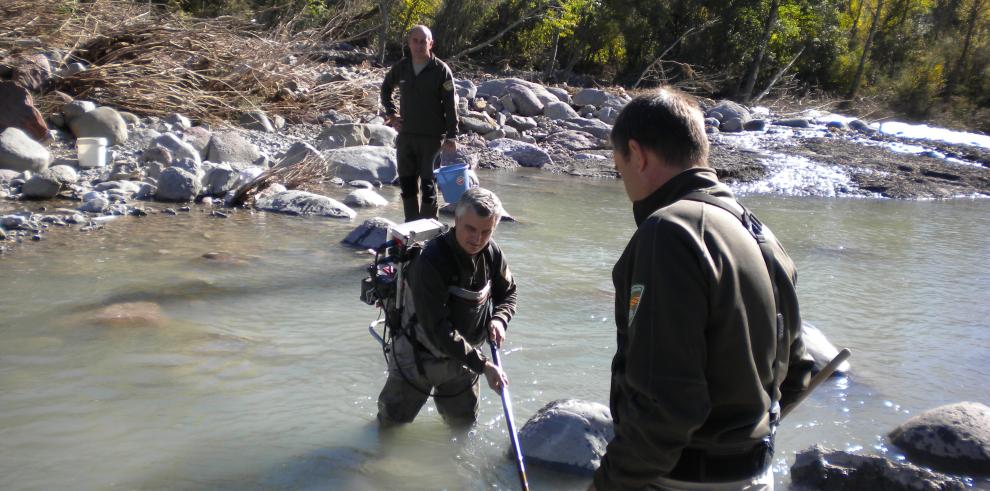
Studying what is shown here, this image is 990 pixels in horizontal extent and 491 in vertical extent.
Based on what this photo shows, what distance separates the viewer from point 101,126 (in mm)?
10547

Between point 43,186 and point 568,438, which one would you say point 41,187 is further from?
point 568,438

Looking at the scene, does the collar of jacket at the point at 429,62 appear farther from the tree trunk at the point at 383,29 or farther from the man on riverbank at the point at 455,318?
the tree trunk at the point at 383,29

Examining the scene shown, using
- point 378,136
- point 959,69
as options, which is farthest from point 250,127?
point 959,69

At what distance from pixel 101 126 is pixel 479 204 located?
28.1 feet

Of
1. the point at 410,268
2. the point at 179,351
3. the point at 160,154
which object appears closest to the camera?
the point at 410,268

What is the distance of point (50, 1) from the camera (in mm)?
11461

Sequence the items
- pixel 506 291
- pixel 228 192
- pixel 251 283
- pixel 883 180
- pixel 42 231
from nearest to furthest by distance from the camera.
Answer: pixel 506 291 → pixel 251 283 → pixel 42 231 → pixel 228 192 → pixel 883 180

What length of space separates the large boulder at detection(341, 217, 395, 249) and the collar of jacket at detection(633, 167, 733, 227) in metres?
5.98

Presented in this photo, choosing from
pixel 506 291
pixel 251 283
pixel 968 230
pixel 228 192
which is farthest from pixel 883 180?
pixel 506 291

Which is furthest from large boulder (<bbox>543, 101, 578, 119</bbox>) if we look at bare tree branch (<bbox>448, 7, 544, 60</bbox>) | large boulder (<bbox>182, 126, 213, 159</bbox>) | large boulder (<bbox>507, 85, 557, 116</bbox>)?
large boulder (<bbox>182, 126, 213, 159</bbox>)

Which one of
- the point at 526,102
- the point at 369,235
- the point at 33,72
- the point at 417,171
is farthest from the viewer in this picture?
the point at 526,102

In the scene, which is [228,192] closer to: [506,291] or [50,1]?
[50,1]

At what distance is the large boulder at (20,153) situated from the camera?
920 centimetres

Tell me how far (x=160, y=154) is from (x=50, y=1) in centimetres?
331
